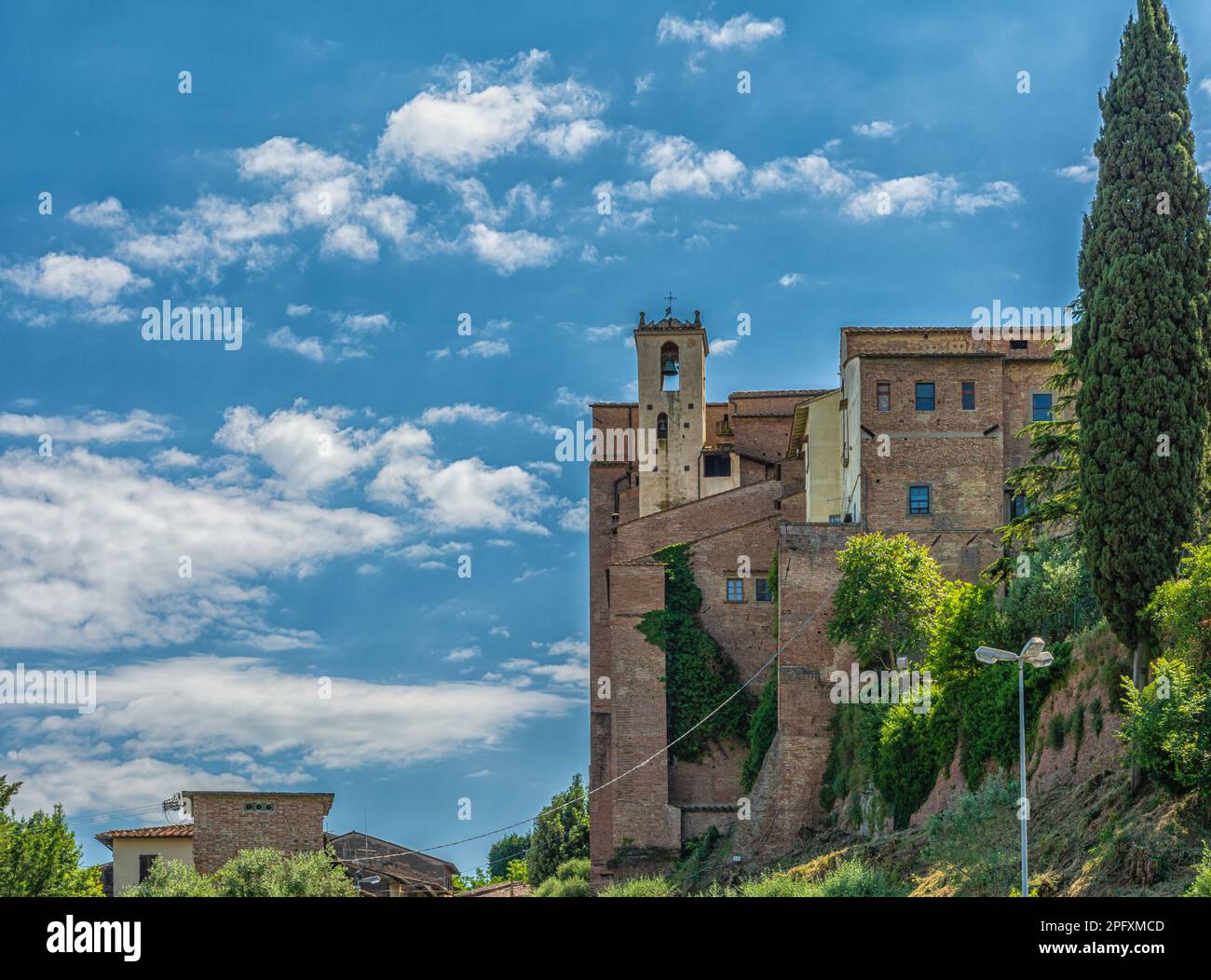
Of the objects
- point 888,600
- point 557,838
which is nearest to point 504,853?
point 557,838

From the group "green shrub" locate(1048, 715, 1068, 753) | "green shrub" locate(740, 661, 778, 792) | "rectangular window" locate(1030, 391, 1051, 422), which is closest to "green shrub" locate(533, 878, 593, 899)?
"green shrub" locate(740, 661, 778, 792)

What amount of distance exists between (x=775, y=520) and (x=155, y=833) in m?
23.4

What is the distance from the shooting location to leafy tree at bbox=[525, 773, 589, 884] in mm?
76062

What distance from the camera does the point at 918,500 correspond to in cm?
4925

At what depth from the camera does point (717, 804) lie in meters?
Answer: 53.8

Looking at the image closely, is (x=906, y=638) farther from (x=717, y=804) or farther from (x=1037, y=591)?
(x=717, y=804)

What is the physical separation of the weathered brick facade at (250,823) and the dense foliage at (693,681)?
11723 millimetres

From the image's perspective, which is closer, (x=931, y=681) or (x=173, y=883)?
(x=931, y=681)

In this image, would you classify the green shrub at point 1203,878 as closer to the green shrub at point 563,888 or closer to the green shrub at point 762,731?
the green shrub at point 762,731

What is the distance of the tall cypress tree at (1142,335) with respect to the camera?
2817cm

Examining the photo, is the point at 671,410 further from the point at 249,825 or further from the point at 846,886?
the point at 846,886

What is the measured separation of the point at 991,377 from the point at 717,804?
16233 mm

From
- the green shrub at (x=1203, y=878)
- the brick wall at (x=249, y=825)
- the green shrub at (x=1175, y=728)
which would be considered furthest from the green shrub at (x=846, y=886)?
the brick wall at (x=249, y=825)
